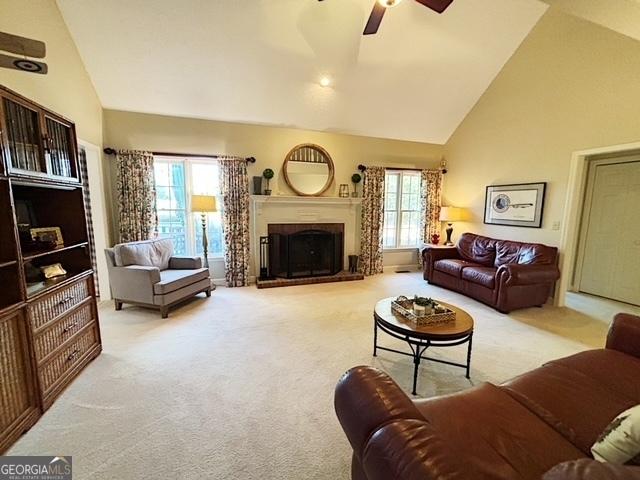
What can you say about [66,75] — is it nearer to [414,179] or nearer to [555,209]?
[414,179]

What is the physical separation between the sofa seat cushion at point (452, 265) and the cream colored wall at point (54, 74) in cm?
552

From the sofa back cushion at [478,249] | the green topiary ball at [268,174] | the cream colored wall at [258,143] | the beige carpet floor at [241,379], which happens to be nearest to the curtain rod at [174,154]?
the cream colored wall at [258,143]

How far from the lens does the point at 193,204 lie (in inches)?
171

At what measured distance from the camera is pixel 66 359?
2285 millimetres

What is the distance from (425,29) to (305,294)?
406 centimetres

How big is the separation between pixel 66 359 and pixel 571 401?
3358mm

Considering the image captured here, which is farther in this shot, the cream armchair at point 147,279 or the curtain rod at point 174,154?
the curtain rod at point 174,154

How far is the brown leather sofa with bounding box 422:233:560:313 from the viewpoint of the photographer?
149 inches

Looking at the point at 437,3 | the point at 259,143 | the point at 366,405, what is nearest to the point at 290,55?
the point at 259,143

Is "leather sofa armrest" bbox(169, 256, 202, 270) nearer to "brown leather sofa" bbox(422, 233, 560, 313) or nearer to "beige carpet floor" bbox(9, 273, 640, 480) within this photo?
"beige carpet floor" bbox(9, 273, 640, 480)

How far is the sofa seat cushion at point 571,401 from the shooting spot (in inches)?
49.1

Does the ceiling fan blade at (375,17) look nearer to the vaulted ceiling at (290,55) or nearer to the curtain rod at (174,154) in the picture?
the vaulted ceiling at (290,55)

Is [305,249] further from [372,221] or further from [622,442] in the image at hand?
[622,442]

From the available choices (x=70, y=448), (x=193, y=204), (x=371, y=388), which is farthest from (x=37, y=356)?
(x=193, y=204)
